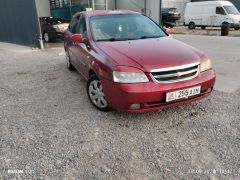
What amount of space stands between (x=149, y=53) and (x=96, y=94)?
1.05 m

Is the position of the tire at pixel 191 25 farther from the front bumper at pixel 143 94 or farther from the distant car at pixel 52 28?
the front bumper at pixel 143 94

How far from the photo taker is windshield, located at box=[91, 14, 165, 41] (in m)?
4.32

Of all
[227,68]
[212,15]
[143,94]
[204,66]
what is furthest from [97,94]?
[212,15]

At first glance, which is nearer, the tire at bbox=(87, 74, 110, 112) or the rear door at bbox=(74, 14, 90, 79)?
the tire at bbox=(87, 74, 110, 112)

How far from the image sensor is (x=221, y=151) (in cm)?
289

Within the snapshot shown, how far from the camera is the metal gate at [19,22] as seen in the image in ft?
34.2

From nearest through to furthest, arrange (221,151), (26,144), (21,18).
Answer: (221,151) < (26,144) < (21,18)

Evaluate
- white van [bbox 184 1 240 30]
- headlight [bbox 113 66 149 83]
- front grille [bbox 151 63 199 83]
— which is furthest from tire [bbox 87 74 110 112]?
white van [bbox 184 1 240 30]

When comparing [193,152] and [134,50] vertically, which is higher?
[134,50]

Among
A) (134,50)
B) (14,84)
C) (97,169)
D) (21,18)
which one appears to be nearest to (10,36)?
(21,18)

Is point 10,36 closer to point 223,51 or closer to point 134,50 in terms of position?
point 223,51

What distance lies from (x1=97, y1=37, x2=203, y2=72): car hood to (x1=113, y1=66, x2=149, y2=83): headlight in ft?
0.25

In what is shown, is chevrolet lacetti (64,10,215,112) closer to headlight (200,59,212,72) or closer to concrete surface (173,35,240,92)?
headlight (200,59,212,72)

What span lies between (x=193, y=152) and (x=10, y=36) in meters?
12.2
